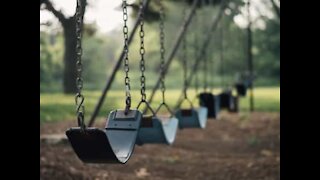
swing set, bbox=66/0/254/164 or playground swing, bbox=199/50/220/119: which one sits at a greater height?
swing set, bbox=66/0/254/164

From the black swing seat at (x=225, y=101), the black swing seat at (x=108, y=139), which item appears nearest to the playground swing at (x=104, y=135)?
the black swing seat at (x=108, y=139)

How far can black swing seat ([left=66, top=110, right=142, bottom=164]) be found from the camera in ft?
8.02

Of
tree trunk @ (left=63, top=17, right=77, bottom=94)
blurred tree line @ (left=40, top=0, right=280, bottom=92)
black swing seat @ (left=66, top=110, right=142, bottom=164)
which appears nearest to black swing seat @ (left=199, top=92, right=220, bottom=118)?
black swing seat @ (left=66, top=110, right=142, bottom=164)

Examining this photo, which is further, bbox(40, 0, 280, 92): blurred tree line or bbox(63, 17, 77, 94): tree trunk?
bbox(40, 0, 280, 92): blurred tree line

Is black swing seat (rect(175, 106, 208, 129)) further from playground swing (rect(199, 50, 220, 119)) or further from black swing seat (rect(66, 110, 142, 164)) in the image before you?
black swing seat (rect(66, 110, 142, 164))

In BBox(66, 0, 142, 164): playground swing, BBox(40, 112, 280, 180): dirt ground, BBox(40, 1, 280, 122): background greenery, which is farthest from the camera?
BBox(40, 1, 280, 122): background greenery

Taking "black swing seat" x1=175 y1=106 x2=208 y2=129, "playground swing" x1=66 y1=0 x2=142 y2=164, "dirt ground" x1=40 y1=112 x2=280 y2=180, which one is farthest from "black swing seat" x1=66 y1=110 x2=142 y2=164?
"black swing seat" x1=175 y1=106 x2=208 y2=129

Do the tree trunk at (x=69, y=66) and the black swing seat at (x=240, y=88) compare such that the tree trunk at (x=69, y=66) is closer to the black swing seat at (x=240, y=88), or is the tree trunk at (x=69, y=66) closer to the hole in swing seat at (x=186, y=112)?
the black swing seat at (x=240, y=88)

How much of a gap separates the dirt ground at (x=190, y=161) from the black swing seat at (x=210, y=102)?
2.22 ft

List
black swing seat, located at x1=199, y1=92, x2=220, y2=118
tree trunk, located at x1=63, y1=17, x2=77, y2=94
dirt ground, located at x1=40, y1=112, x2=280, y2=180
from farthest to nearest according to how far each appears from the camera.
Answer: tree trunk, located at x1=63, y1=17, x2=77, y2=94, black swing seat, located at x1=199, y1=92, x2=220, y2=118, dirt ground, located at x1=40, y1=112, x2=280, y2=180

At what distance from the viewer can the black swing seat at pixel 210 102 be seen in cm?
623

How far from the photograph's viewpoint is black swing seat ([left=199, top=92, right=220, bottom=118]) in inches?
245

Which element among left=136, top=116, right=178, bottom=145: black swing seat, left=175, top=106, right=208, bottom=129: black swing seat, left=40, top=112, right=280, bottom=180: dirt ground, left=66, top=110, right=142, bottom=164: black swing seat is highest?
left=66, top=110, right=142, bottom=164: black swing seat
